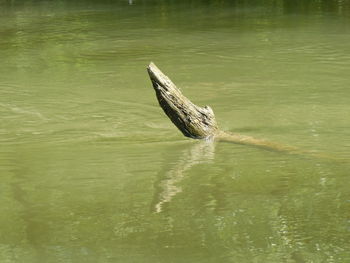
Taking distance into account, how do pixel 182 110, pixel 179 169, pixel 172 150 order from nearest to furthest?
pixel 179 169, pixel 182 110, pixel 172 150

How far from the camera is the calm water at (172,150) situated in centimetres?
502

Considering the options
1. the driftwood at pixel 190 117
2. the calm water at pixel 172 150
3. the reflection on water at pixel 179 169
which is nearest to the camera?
the calm water at pixel 172 150

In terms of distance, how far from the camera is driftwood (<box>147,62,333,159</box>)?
6.90 metres

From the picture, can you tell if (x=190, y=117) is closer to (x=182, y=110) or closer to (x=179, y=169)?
(x=182, y=110)

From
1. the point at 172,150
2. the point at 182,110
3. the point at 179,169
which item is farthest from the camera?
the point at 172,150

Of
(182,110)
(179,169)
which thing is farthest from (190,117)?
(179,169)

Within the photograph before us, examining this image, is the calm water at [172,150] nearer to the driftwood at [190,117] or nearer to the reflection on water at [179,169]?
the reflection on water at [179,169]

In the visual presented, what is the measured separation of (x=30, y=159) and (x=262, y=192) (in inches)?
74.2

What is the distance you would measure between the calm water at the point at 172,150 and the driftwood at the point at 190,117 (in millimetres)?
125

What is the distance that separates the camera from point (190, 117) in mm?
7074

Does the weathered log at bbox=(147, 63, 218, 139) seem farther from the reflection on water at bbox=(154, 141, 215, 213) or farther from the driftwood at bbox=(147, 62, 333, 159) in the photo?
the reflection on water at bbox=(154, 141, 215, 213)

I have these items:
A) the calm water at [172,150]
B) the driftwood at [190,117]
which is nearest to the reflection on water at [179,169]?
the calm water at [172,150]

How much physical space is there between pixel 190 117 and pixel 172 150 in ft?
0.91

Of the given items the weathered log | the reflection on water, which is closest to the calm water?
the reflection on water
